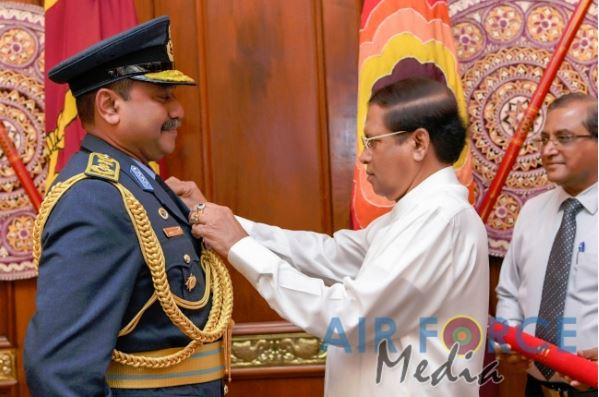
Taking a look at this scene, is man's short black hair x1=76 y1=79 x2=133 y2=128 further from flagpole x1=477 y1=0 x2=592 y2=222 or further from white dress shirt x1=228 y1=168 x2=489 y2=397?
flagpole x1=477 y1=0 x2=592 y2=222

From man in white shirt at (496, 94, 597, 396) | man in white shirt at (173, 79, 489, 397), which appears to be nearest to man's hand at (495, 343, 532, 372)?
man in white shirt at (496, 94, 597, 396)

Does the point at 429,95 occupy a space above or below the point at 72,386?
above

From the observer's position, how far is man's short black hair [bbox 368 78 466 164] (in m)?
1.70

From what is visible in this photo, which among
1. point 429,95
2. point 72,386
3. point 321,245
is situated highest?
point 429,95

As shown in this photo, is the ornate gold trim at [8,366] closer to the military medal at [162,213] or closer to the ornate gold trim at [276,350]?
the ornate gold trim at [276,350]

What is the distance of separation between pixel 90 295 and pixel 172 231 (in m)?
0.26

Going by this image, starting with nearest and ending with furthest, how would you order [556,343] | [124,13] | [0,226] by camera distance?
1. [556,343]
2. [124,13]
3. [0,226]

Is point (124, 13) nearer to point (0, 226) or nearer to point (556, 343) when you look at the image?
point (0, 226)

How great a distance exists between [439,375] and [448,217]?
341 millimetres

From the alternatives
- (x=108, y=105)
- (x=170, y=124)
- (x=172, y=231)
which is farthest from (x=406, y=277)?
(x=108, y=105)

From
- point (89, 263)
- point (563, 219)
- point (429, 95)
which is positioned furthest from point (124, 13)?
point (563, 219)

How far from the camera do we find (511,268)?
2.55 m

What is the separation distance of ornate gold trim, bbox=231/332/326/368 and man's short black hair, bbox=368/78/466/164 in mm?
1294

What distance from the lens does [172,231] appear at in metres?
1.53
